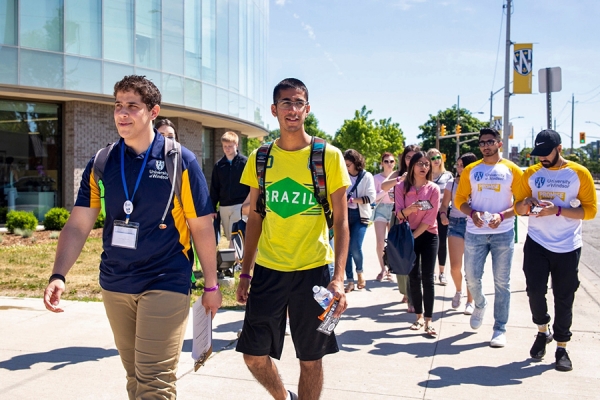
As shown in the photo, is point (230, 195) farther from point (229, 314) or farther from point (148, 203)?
point (148, 203)

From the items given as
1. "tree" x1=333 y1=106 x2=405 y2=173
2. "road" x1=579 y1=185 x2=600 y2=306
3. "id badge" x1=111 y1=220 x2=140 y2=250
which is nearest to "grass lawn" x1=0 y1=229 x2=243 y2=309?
"id badge" x1=111 y1=220 x2=140 y2=250

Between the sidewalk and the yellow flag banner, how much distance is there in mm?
13554

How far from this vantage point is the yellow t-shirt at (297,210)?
3.35 meters

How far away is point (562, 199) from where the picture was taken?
4996 millimetres

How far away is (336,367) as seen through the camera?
4871 mm

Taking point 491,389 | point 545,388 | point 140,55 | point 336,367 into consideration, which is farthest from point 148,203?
point 140,55

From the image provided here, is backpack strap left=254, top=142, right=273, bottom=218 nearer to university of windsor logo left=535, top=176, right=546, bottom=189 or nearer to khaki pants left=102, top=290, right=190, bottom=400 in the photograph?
khaki pants left=102, top=290, right=190, bottom=400

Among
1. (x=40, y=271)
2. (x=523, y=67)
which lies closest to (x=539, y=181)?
(x=40, y=271)

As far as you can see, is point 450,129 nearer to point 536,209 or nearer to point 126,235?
point 536,209

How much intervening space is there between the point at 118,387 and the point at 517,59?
60.4 ft

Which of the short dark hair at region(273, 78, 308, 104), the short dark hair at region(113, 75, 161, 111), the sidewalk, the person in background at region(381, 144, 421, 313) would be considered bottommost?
Answer: the sidewalk

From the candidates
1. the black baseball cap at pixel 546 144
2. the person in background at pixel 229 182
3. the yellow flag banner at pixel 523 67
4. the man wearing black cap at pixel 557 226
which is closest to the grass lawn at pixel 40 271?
the person in background at pixel 229 182

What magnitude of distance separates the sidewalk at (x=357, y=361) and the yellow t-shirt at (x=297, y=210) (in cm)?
140

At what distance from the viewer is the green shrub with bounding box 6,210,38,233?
15.5 metres
